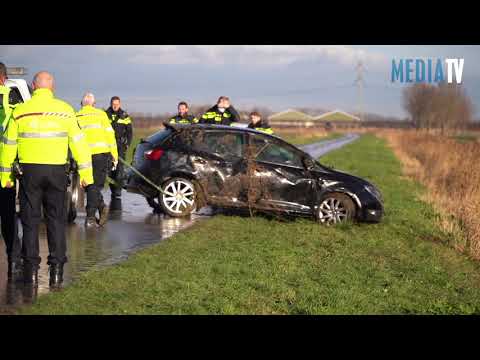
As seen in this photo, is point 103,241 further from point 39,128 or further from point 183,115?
point 183,115

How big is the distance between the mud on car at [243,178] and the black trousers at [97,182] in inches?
46.9

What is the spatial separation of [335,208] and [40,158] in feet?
20.5

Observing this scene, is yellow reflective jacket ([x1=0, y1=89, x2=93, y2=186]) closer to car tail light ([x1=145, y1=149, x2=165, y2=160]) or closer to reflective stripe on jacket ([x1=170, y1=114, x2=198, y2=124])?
car tail light ([x1=145, y1=149, x2=165, y2=160])

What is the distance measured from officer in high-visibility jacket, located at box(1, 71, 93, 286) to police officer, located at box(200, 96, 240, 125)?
323 inches

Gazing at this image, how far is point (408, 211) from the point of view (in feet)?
49.7

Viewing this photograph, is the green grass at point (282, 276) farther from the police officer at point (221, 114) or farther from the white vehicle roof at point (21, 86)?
the police officer at point (221, 114)

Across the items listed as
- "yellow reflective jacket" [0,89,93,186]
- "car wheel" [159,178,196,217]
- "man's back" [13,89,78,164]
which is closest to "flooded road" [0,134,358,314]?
"car wheel" [159,178,196,217]

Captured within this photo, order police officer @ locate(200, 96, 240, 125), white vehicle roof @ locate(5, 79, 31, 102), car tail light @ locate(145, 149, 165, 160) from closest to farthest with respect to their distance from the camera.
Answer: white vehicle roof @ locate(5, 79, 31, 102)
car tail light @ locate(145, 149, 165, 160)
police officer @ locate(200, 96, 240, 125)

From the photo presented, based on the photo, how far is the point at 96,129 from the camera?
38.7ft

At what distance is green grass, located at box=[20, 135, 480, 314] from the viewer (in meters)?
6.91

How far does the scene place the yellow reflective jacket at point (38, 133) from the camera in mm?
7590

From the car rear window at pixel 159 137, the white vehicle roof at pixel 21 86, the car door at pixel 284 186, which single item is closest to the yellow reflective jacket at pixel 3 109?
the white vehicle roof at pixel 21 86
